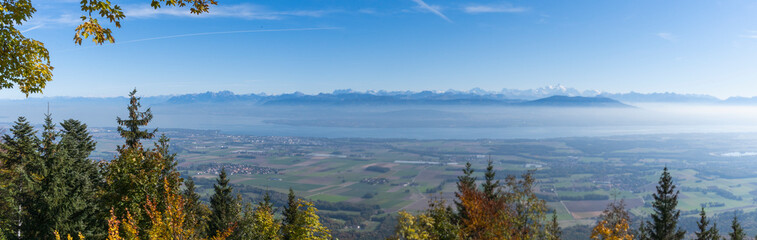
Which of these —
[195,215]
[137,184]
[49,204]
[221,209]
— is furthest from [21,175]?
[221,209]

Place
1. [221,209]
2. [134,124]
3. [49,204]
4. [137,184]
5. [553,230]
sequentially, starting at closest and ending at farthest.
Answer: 1. [137,184]
2. [49,204]
3. [553,230]
4. [134,124]
5. [221,209]

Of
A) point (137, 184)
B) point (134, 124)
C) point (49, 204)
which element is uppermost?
point (134, 124)

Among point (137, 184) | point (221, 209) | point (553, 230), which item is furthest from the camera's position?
point (221, 209)

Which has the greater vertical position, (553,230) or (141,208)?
(141,208)

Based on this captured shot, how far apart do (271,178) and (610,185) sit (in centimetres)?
17381

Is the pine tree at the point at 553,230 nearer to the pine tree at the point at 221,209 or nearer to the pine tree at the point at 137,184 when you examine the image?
the pine tree at the point at 137,184

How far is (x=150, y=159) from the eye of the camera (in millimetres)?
16500

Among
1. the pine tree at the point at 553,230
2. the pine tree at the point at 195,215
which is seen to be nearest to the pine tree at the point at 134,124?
the pine tree at the point at 195,215

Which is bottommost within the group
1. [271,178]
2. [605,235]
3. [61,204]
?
[271,178]

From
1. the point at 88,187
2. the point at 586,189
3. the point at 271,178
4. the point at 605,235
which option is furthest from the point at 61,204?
the point at 586,189

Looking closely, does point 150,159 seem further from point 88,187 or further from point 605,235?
point 605,235

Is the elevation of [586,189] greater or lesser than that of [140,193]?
lesser

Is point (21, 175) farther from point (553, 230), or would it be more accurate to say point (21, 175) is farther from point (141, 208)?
point (553, 230)

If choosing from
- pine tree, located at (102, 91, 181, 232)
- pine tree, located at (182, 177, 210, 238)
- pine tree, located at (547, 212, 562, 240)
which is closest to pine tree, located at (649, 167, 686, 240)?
pine tree, located at (547, 212, 562, 240)
